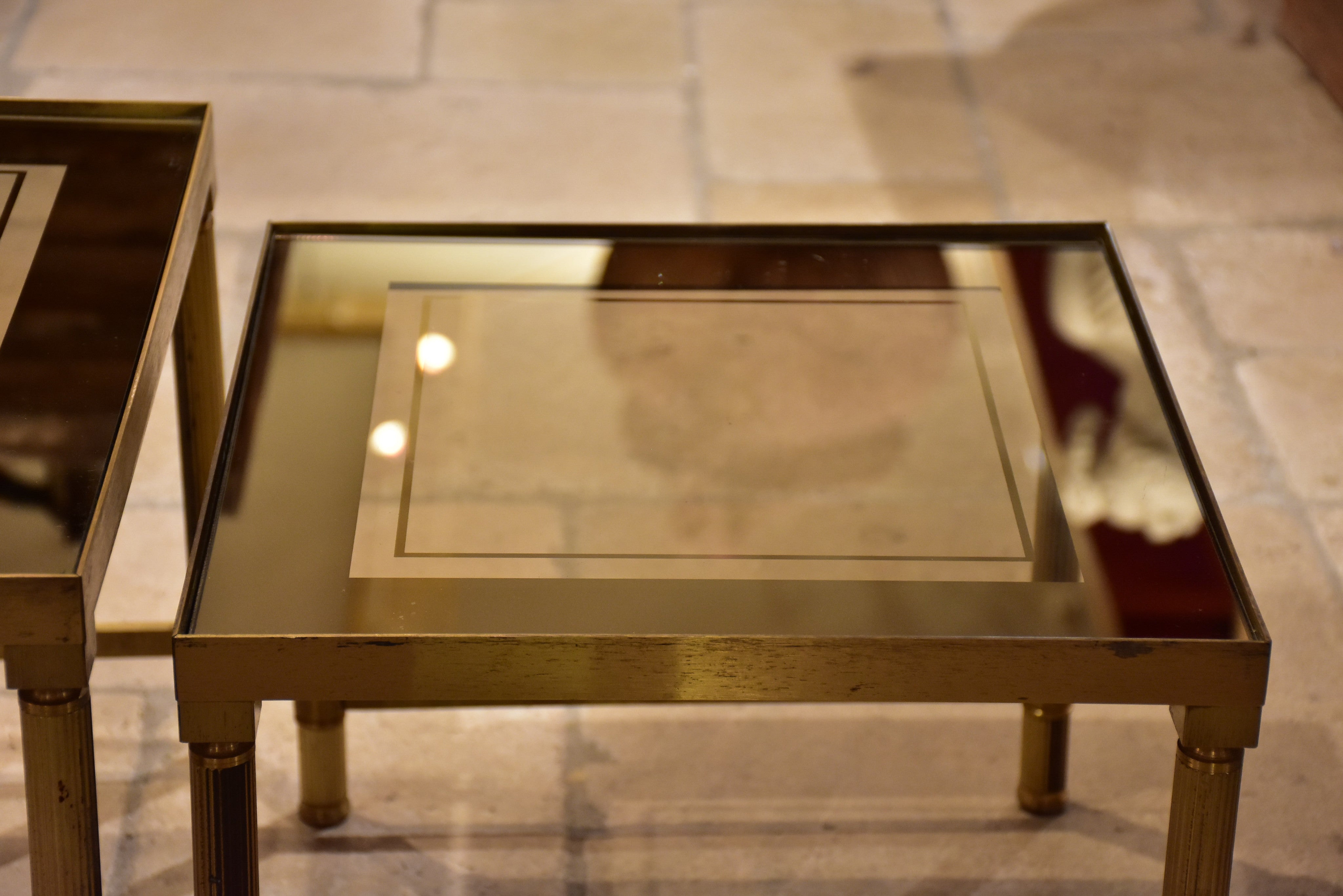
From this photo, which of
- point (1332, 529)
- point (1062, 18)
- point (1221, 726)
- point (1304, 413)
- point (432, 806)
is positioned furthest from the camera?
point (1062, 18)

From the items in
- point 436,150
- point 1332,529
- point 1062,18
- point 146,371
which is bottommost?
point 1332,529

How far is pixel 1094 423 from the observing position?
1.18 metres

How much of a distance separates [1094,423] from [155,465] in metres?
1.36

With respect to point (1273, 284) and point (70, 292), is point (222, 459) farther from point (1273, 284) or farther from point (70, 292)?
point (1273, 284)

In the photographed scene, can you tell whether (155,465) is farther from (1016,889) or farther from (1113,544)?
(1113,544)

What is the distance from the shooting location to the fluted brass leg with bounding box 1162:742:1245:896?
1.00 meters

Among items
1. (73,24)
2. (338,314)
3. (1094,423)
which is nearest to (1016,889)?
(1094,423)

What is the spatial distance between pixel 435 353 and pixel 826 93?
2.00 m

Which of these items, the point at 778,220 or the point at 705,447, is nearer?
the point at 705,447

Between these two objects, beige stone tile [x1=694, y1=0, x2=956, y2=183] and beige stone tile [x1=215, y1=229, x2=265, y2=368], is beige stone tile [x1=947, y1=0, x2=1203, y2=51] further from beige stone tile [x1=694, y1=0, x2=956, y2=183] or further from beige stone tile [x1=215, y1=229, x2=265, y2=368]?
beige stone tile [x1=215, y1=229, x2=265, y2=368]

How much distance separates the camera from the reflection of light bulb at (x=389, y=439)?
113 cm

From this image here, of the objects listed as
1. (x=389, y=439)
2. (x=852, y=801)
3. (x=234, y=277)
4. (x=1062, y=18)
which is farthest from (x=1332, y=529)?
(x=1062, y=18)

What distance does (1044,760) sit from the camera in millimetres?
1540

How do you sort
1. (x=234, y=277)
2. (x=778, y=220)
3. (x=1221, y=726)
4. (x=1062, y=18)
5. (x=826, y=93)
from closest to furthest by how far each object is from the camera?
(x=1221, y=726)
(x=234, y=277)
(x=778, y=220)
(x=826, y=93)
(x=1062, y=18)
